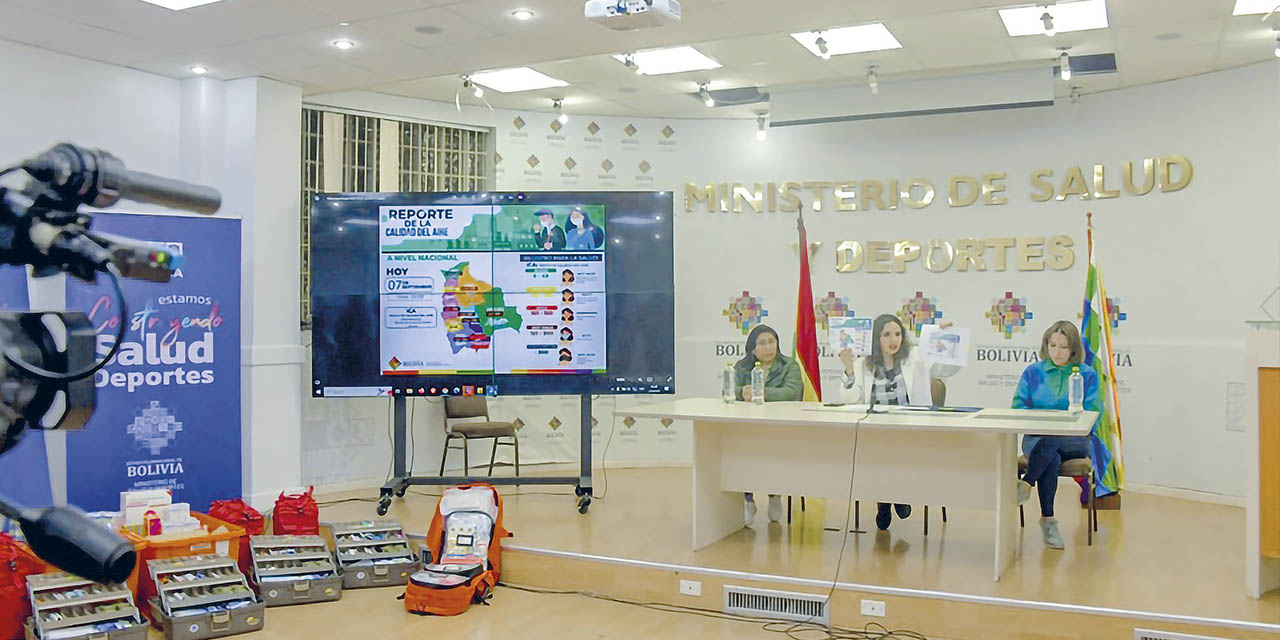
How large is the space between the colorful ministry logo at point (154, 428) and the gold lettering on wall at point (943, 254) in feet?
17.2

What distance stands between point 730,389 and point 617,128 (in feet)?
11.3

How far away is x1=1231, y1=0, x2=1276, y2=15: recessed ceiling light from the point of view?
5438 millimetres

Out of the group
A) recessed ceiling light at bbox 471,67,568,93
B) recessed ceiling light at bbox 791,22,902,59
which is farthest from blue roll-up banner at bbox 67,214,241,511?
recessed ceiling light at bbox 791,22,902,59

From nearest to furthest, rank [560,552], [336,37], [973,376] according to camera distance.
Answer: [560,552] → [336,37] → [973,376]

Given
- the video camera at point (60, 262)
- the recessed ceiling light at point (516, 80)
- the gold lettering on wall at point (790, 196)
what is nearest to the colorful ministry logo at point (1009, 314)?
the gold lettering on wall at point (790, 196)

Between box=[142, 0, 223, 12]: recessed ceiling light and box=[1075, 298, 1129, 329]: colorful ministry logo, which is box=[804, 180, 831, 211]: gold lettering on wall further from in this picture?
box=[142, 0, 223, 12]: recessed ceiling light

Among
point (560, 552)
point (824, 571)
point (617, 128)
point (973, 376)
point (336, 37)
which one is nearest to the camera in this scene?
point (824, 571)

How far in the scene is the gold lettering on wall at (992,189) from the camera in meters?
7.59

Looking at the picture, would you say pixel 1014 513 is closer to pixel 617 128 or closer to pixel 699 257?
pixel 699 257

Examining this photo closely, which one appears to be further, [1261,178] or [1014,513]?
[1261,178]

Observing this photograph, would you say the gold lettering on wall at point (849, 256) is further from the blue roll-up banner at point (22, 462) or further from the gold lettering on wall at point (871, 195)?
the blue roll-up banner at point (22, 462)

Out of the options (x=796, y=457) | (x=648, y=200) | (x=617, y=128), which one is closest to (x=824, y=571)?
(x=796, y=457)

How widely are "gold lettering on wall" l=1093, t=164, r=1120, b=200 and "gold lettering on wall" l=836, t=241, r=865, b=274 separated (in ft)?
5.57

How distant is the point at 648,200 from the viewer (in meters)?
6.50
